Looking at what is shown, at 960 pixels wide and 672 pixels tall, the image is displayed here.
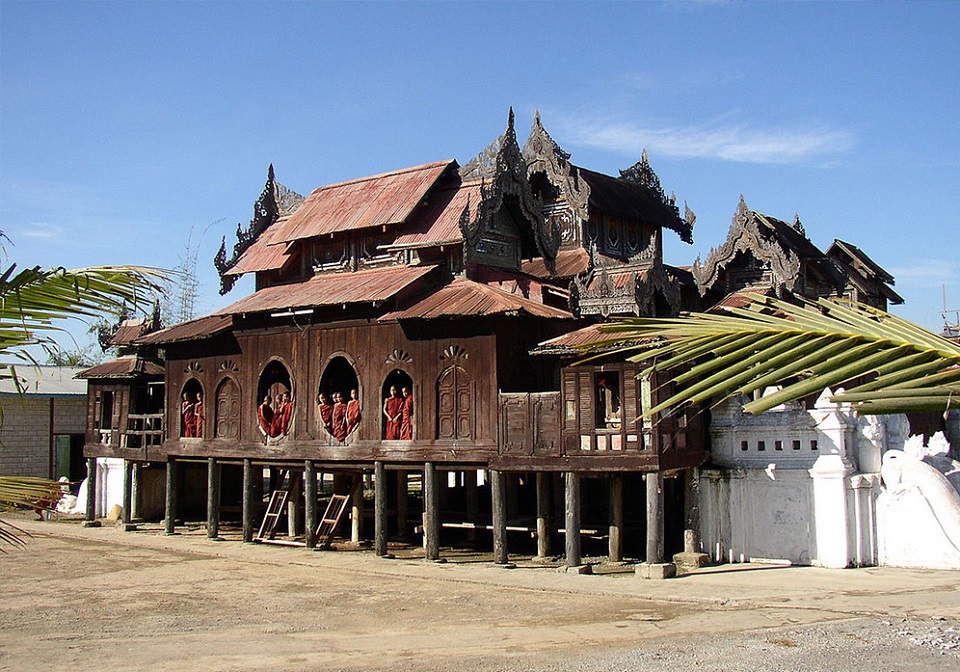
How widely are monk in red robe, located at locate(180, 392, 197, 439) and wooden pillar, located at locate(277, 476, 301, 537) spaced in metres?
2.99

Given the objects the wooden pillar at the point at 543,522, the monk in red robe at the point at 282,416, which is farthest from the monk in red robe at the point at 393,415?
the wooden pillar at the point at 543,522

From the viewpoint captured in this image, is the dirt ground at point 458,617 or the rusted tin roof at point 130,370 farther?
the rusted tin roof at point 130,370

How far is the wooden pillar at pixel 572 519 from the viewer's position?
19.1 meters

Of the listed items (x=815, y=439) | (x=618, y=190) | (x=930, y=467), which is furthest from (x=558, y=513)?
(x=618, y=190)

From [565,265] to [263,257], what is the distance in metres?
8.40

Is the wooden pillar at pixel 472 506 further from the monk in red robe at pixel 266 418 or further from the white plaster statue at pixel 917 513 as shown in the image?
the white plaster statue at pixel 917 513

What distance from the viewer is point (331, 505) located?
955 inches

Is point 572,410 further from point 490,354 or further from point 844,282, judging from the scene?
point 844,282

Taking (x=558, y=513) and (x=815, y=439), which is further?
Answer: (x=558, y=513)

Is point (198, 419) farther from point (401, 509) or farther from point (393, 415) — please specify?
point (393, 415)

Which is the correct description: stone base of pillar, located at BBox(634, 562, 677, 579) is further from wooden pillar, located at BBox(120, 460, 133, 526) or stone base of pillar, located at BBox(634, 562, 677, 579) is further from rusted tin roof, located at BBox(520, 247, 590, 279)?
wooden pillar, located at BBox(120, 460, 133, 526)

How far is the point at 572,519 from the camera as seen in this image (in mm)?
19141

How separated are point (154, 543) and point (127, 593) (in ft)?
22.7

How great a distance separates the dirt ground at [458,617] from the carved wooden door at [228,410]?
3955 millimetres
